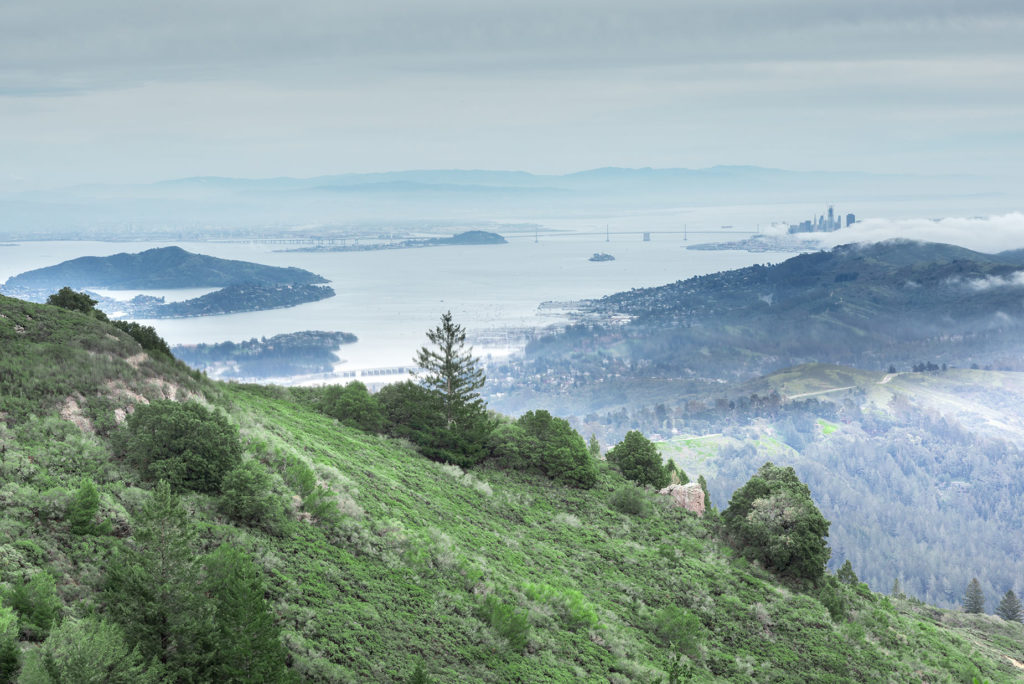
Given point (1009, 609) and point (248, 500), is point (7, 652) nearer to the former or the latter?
point (248, 500)

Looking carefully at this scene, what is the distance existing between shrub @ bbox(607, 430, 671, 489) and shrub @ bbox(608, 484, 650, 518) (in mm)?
6025

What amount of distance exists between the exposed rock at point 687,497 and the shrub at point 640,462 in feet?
6.45

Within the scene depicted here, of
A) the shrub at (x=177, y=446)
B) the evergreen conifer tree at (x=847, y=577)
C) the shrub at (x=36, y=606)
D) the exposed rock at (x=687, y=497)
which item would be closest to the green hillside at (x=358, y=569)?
the shrub at (x=36, y=606)

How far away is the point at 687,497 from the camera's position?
153 ft

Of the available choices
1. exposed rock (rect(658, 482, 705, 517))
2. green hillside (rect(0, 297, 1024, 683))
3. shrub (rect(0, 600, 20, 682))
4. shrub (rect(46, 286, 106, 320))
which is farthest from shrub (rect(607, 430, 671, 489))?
shrub (rect(0, 600, 20, 682))

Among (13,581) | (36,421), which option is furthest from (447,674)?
(36,421)

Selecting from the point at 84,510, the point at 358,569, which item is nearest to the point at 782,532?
the point at 358,569

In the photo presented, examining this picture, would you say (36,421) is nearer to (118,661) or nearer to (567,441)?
(118,661)

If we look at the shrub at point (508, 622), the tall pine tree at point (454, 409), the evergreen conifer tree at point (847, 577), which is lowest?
the evergreen conifer tree at point (847, 577)

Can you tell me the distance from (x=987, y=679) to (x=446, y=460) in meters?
29.0

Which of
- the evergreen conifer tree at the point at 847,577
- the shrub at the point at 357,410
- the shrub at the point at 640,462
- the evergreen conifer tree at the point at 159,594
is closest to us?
the evergreen conifer tree at the point at 159,594

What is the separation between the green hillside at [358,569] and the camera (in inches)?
635

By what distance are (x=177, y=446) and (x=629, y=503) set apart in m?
26.0

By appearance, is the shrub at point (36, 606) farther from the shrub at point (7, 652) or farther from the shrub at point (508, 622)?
the shrub at point (508, 622)
